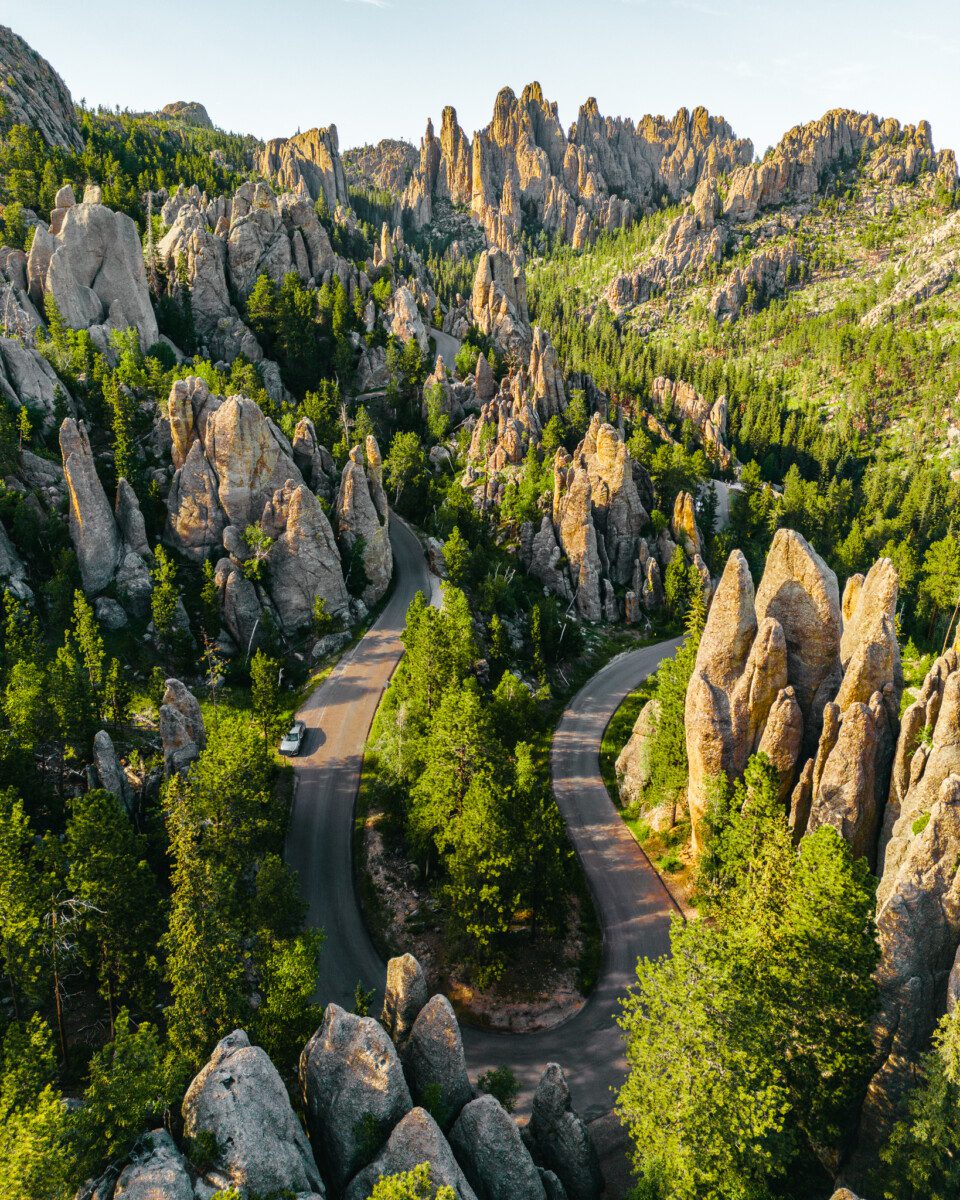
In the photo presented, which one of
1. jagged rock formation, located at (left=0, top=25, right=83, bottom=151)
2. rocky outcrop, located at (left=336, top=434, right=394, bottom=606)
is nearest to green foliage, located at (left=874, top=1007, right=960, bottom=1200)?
rocky outcrop, located at (left=336, top=434, right=394, bottom=606)

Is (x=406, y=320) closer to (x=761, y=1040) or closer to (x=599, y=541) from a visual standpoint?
(x=599, y=541)

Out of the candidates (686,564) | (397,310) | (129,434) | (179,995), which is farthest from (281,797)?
(397,310)

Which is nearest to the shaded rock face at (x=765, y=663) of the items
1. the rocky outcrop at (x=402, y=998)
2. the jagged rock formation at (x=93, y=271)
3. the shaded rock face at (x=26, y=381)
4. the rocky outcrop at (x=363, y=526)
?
the rocky outcrop at (x=402, y=998)

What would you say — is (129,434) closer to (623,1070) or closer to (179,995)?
(179,995)

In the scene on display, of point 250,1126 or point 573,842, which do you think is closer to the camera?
point 250,1126

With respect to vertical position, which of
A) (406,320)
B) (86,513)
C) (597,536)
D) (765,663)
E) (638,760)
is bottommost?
(638,760)

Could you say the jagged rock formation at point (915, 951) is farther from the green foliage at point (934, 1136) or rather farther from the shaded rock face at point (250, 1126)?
the shaded rock face at point (250, 1126)

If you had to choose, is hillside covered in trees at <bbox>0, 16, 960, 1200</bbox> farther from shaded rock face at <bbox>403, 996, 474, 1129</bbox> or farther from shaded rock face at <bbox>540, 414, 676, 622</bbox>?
shaded rock face at <bbox>540, 414, 676, 622</bbox>

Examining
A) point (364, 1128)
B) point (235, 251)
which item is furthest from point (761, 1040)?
point (235, 251)
